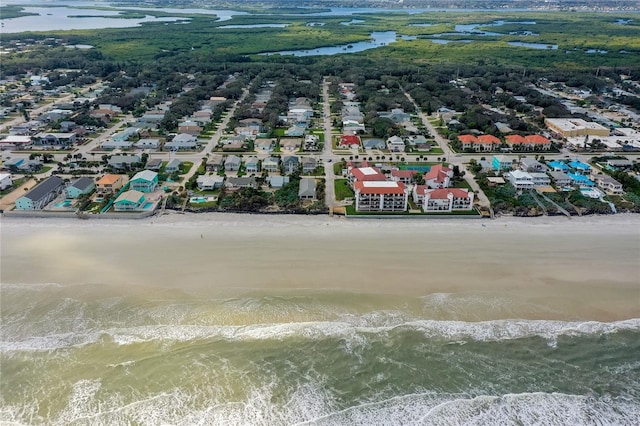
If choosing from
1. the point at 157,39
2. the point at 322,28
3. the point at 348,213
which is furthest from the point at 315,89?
the point at 322,28

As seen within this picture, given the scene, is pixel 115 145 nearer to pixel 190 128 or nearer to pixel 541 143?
pixel 190 128

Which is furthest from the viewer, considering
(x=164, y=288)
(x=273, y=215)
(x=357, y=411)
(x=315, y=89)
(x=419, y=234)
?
(x=315, y=89)

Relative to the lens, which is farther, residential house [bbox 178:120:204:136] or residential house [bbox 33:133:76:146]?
residential house [bbox 178:120:204:136]

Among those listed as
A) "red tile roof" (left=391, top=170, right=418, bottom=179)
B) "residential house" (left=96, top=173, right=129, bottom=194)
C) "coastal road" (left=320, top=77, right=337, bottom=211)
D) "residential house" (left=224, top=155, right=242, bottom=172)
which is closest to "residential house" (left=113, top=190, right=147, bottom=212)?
"residential house" (left=96, top=173, right=129, bottom=194)

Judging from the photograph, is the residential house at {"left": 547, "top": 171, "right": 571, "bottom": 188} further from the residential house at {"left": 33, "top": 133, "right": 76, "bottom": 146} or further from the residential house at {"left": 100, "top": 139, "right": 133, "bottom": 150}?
the residential house at {"left": 33, "top": 133, "right": 76, "bottom": 146}

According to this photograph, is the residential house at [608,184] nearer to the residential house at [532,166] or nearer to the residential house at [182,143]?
the residential house at [532,166]

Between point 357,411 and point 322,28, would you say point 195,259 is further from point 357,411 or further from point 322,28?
point 322,28

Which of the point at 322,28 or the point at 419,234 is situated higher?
the point at 322,28
